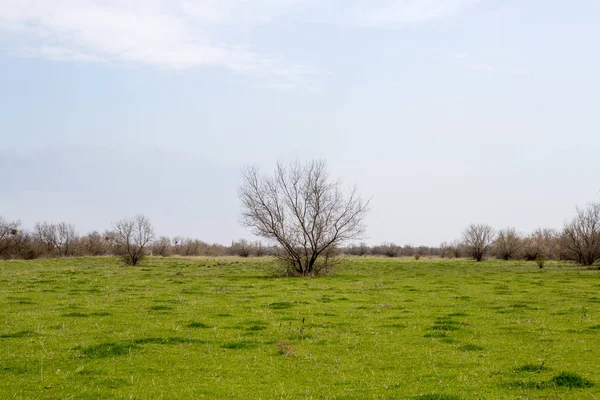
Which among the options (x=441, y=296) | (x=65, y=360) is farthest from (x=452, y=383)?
(x=441, y=296)

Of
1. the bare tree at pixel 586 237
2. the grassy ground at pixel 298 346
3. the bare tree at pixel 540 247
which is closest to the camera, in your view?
the grassy ground at pixel 298 346

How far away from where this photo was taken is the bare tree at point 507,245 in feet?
314

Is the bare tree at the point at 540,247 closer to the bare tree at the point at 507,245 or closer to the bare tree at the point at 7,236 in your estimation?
the bare tree at the point at 507,245

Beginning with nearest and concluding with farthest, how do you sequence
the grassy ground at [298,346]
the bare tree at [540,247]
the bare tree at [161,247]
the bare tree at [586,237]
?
the grassy ground at [298,346] < the bare tree at [586,237] < the bare tree at [540,247] < the bare tree at [161,247]

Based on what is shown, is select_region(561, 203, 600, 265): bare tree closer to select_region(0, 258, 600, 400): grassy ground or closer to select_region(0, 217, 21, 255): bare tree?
select_region(0, 258, 600, 400): grassy ground

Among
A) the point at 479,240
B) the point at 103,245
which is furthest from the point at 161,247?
the point at 479,240

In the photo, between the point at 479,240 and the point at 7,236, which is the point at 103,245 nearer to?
the point at 7,236

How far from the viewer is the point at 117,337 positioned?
57.6ft

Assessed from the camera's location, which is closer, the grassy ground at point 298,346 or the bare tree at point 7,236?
the grassy ground at point 298,346

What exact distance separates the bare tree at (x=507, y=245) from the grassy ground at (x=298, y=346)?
69.2 meters

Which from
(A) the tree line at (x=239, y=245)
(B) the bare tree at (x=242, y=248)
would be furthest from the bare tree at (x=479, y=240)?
(B) the bare tree at (x=242, y=248)

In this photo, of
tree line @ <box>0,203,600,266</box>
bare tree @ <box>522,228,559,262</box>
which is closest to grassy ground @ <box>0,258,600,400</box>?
tree line @ <box>0,203,600,266</box>

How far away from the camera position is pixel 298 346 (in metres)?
16.6

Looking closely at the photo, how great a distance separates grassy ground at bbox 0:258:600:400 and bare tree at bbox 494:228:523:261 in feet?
227
